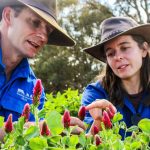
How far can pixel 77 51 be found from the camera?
25.0m

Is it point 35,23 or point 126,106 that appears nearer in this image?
point 35,23

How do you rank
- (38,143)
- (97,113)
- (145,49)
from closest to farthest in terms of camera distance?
(38,143) < (97,113) < (145,49)

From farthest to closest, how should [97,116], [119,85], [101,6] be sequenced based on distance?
[101,6], [119,85], [97,116]

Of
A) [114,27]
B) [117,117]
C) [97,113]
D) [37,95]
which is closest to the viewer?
[37,95]

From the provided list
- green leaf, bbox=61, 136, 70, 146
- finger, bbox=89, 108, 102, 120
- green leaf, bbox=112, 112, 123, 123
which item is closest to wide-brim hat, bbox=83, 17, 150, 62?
finger, bbox=89, 108, 102, 120

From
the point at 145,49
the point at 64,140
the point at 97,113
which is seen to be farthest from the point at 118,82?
the point at 64,140

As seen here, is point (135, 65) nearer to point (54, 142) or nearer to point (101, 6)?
point (54, 142)

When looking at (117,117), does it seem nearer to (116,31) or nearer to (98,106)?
(98,106)

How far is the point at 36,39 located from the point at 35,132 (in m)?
1.64

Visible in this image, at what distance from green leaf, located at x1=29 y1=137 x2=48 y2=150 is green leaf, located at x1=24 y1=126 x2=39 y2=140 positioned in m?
0.04

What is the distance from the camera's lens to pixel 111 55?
2.91 metres

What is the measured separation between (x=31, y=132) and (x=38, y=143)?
0.20ft

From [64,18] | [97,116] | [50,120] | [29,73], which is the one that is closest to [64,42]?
[29,73]

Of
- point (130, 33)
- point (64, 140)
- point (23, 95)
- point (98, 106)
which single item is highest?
point (130, 33)
